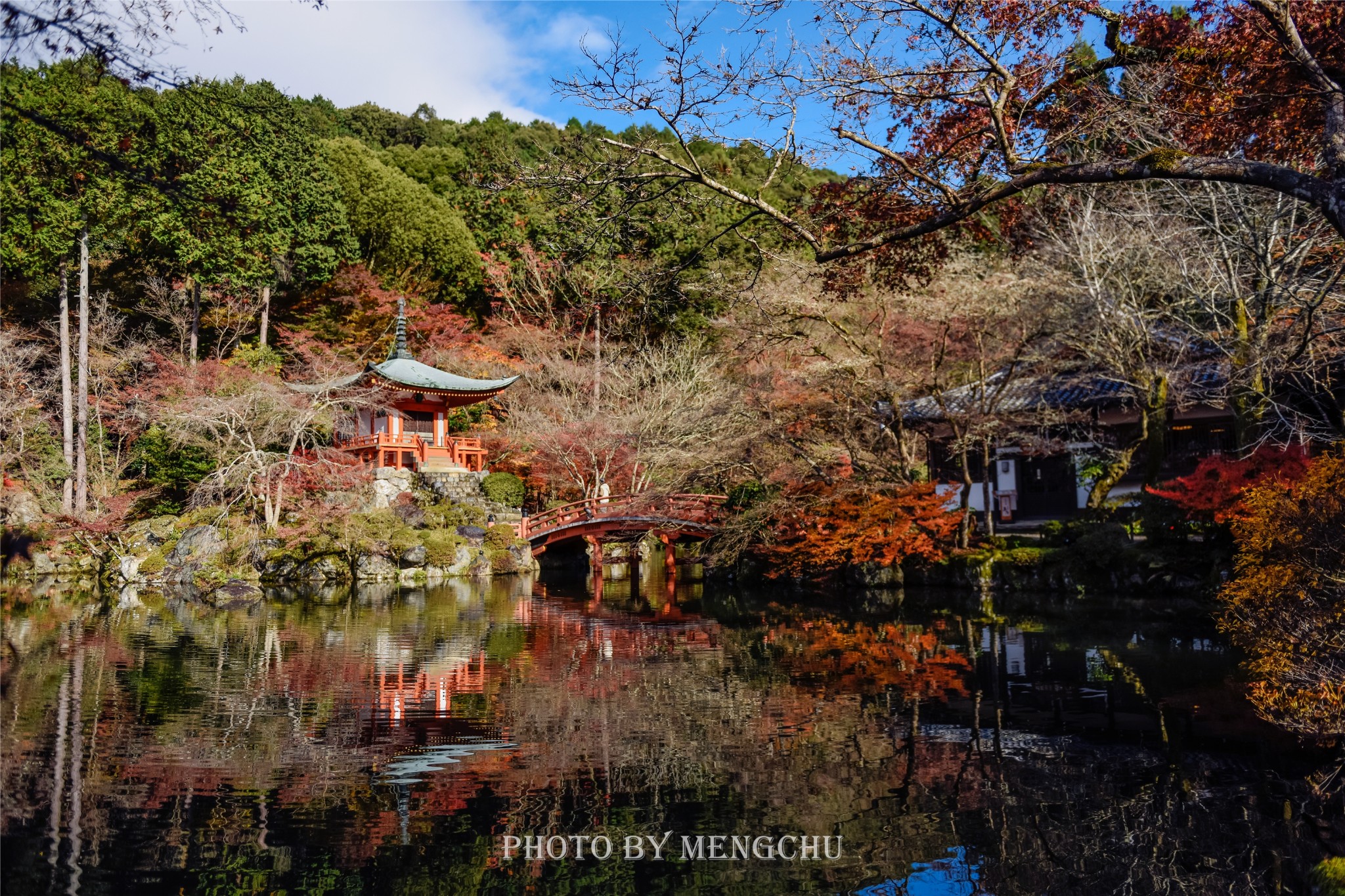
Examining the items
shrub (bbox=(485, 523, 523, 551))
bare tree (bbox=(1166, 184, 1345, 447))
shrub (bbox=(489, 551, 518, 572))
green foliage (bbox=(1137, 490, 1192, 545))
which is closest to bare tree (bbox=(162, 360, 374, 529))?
shrub (bbox=(485, 523, 523, 551))

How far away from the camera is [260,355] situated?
2334 cm

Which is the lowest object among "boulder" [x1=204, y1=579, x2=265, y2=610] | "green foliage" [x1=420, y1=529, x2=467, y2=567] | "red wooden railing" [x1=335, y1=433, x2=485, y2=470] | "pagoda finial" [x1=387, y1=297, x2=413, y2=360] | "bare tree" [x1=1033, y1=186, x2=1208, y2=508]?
"boulder" [x1=204, y1=579, x2=265, y2=610]

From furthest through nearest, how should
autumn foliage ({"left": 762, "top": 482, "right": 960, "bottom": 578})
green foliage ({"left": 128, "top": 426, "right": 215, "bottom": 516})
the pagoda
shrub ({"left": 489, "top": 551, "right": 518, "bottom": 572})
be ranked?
the pagoda → green foliage ({"left": 128, "top": 426, "right": 215, "bottom": 516}) → shrub ({"left": 489, "top": 551, "right": 518, "bottom": 572}) → autumn foliage ({"left": 762, "top": 482, "right": 960, "bottom": 578})

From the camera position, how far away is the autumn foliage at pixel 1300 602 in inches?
215

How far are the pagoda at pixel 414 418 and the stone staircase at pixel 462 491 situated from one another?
20 centimetres

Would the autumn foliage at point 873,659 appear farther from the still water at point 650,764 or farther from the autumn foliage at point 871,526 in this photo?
the autumn foliage at point 871,526

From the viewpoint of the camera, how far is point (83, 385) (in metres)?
20.5

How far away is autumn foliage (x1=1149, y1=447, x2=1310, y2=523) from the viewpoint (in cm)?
985

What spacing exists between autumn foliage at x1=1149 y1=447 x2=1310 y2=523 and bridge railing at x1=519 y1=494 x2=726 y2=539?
9239mm

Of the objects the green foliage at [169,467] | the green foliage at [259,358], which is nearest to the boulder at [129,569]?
the green foliage at [169,467]

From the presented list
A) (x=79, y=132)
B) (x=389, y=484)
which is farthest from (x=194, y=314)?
(x=79, y=132)

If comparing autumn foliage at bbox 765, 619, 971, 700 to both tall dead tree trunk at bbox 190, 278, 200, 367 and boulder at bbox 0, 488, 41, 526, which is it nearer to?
boulder at bbox 0, 488, 41, 526

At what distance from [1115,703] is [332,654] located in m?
7.70

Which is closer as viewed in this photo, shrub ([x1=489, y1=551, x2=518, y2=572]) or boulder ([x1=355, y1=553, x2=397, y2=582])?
boulder ([x1=355, y1=553, x2=397, y2=582])
